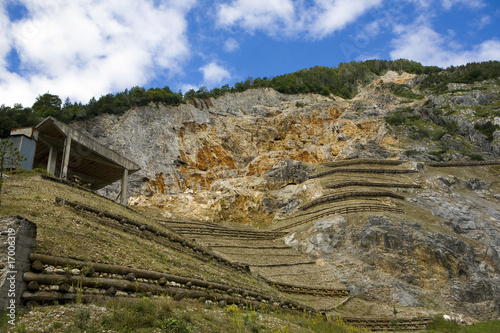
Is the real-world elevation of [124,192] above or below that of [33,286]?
above

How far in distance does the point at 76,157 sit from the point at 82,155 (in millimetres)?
847

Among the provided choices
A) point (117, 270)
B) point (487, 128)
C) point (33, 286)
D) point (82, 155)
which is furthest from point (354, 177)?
point (33, 286)

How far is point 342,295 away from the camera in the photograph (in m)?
26.8

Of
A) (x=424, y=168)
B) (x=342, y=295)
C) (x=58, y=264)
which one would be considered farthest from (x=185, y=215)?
(x=424, y=168)

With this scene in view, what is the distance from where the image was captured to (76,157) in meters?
31.0

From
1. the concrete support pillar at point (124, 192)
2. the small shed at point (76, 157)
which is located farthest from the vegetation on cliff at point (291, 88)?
the concrete support pillar at point (124, 192)

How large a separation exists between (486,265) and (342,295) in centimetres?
1393

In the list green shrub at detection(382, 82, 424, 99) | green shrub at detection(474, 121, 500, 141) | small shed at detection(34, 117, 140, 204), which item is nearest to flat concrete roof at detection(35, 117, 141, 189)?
small shed at detection(34, 117, 140, 204)

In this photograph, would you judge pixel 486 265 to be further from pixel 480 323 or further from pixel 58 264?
pixel 58 264

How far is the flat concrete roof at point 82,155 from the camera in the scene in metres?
27.6

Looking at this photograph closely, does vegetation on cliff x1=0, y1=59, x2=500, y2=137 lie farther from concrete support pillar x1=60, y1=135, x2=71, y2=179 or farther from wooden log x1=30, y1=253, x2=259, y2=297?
wooden log x1=30, y1=253, x2=259, y2=297

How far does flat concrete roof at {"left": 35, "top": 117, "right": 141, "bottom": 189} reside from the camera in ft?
90.5

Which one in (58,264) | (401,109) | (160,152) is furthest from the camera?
(401,109)

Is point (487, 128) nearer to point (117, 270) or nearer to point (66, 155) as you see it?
point (66, 155)
